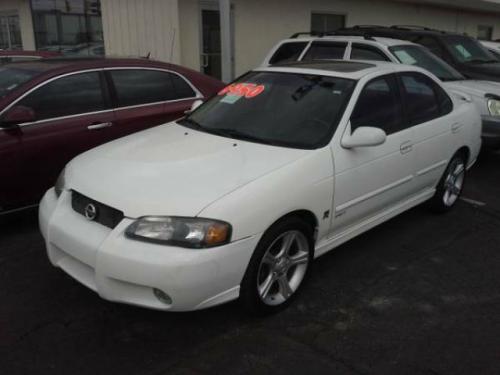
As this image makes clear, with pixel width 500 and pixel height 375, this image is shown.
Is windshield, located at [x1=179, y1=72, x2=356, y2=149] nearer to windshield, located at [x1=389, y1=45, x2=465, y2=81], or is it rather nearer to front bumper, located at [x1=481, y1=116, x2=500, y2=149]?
front bumper, located at [x1=481, y1=116, x2=500, y2=149]

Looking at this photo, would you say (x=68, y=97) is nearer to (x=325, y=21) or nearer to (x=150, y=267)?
(x=150, y=267)

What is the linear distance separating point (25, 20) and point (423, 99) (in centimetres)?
1165

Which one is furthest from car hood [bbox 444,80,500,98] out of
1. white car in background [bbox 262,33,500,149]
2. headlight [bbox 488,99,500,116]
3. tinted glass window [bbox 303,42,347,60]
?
tinted glass window [bbox 303,42,347,60]

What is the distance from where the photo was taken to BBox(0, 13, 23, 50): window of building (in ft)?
44.4

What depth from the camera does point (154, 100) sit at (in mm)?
5336

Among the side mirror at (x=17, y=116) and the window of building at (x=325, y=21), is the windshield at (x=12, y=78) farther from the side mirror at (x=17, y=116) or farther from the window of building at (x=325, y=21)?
the window of building at (x=325, y=21)

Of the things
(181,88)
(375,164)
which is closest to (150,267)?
(375,164)

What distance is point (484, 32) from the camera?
2095 centimetres

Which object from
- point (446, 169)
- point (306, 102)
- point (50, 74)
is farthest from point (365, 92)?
point (50, 74)

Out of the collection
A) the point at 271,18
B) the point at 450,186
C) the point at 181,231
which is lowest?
the point at 450,186

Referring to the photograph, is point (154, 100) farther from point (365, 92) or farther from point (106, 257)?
point (106, 257)

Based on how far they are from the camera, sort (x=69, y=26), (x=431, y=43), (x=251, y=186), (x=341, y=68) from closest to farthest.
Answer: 1. (x=251, y=186)
2. (x=341, y=68)
3. (x=431, y=43)
4. (x=69, y=26)

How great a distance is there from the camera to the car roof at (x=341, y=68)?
3.99m

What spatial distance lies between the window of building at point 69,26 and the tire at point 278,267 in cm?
945
